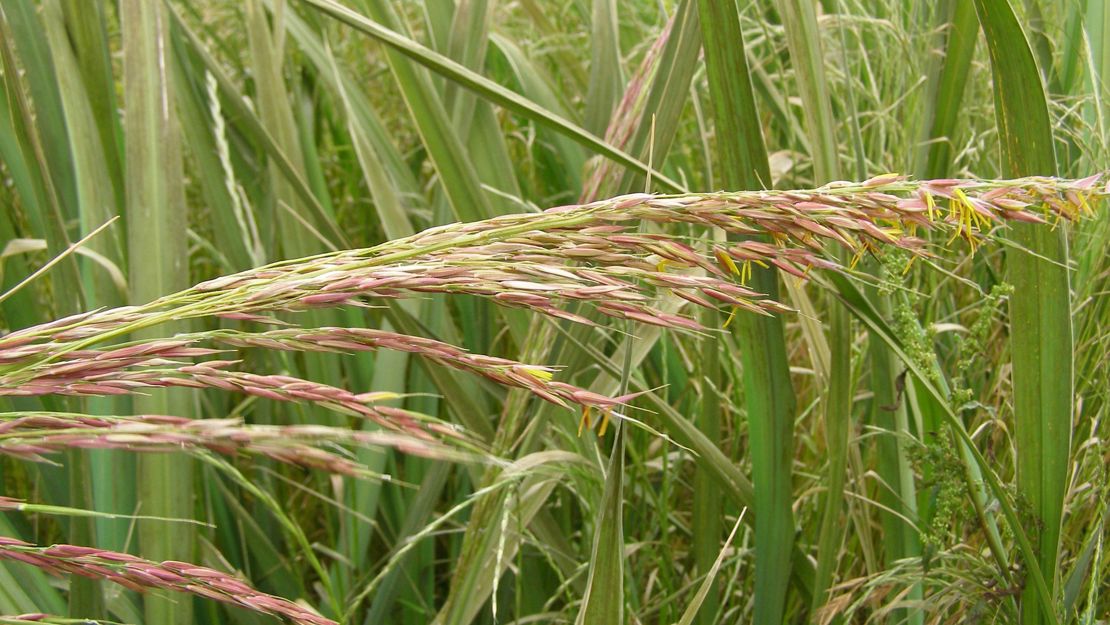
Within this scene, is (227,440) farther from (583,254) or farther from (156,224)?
(156,224)

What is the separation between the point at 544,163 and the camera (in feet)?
4.58

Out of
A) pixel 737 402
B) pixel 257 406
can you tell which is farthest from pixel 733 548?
pixel 257 406

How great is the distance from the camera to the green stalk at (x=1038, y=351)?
65 centimetres

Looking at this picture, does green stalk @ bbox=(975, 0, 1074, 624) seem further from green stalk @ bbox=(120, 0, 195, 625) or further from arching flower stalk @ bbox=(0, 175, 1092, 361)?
green stalk @ bbox=(120, 0, 195, 625)

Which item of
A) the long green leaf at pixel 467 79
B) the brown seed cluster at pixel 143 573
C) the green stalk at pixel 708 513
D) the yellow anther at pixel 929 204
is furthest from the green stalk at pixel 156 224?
the yellow anther at pixel 929 204

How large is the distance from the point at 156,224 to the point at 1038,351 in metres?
0.69

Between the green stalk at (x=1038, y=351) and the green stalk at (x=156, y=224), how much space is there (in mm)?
630

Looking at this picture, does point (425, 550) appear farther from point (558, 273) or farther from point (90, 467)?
point (558, 273)

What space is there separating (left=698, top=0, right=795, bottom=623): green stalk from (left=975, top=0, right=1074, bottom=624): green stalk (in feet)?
0.55

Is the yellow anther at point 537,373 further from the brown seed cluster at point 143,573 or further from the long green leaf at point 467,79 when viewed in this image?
the long green leaf at point 467,79

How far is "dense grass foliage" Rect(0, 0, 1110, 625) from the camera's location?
40 centimetres

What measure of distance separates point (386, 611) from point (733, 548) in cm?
35

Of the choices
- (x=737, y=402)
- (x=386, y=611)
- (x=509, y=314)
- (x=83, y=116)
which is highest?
(x=83, y=116)

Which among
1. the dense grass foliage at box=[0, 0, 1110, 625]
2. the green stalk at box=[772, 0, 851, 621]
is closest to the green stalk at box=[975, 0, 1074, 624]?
the dense grass foliage at box=[0, 0, 1110, 625]
